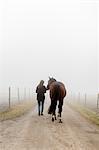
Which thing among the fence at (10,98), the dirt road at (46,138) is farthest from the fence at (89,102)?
the dirt road at (46,138)

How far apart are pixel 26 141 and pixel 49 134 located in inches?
86.9

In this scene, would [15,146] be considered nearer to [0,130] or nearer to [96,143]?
[96,143]

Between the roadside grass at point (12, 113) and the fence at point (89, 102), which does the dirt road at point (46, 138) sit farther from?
the fence at point (89, 102)

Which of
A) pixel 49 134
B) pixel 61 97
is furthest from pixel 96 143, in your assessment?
pixel 61 97

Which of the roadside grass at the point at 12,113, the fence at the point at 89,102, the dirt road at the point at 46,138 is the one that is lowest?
the fence at the point at 89,102

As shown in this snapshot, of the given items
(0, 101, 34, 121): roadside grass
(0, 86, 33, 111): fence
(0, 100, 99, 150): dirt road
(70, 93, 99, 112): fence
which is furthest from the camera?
(70, 93, 99, 112): fence

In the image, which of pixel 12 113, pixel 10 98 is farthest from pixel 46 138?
pixel 10 98

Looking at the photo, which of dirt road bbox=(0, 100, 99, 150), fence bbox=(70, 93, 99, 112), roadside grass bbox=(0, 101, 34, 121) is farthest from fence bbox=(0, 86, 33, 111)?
dirt road bbox=(0, 100, 99, 150)

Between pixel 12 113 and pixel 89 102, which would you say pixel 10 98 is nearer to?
pixel 89 102

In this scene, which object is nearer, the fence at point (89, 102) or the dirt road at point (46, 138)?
the dirt road at point (46, 138)

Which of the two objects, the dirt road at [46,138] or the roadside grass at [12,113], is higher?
the dirt road at [46,138]

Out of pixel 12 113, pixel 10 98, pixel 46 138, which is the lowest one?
pixel 10 98

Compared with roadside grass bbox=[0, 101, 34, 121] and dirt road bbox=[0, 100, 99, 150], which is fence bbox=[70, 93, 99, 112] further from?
dirt road bbox=[0, 100, 99, 150]

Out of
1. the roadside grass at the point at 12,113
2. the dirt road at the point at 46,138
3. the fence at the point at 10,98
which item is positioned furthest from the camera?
the fence at the point at 10,98
